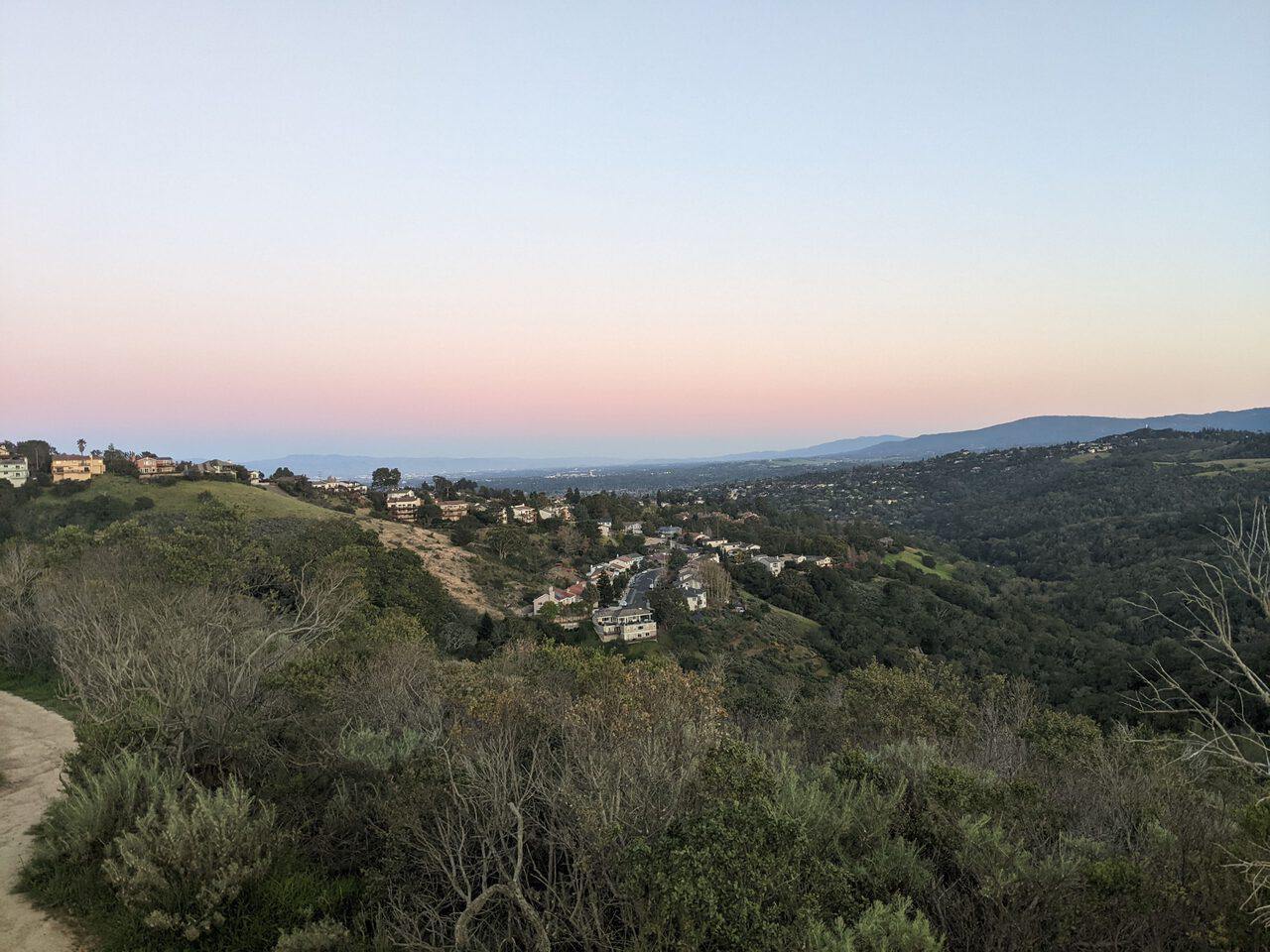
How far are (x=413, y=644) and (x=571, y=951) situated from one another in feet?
36.1

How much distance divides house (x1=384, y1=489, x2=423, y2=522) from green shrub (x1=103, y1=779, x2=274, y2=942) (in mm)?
60689

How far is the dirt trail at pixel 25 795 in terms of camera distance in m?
5.37

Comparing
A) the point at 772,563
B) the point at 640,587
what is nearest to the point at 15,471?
the point at 640,587

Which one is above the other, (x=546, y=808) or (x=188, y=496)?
(x=188, y=496)

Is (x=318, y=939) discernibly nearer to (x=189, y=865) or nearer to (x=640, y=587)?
(x=189, y=865)

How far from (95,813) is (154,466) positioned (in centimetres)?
7167

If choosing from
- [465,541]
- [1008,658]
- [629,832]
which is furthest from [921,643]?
[629,832]

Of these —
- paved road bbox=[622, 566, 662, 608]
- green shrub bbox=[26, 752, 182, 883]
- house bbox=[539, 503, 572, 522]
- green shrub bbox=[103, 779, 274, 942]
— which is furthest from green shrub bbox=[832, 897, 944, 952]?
house bbox=[539, 503, 572, 522]

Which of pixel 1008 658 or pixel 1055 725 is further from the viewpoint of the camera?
pixel 1008 658

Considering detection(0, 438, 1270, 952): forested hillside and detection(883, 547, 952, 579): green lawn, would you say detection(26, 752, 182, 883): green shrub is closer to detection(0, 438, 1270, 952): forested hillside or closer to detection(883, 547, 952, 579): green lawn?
detection(0, 438, 1270, 952): forested hillside

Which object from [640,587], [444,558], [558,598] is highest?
[444,558]

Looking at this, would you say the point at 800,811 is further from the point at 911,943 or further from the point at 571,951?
the point at 571,951

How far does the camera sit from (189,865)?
5.55 meters

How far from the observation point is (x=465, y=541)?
53.8 meters
